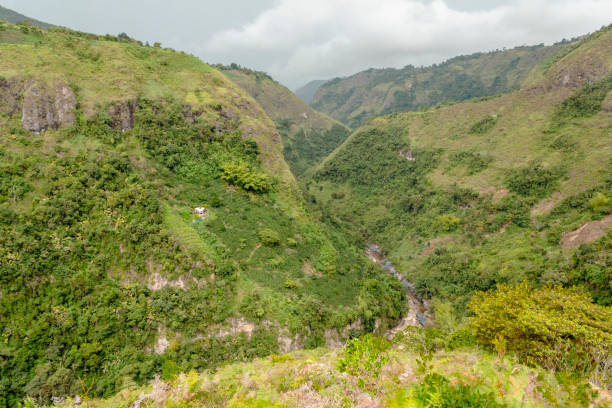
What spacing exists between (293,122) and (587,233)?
108194 millimetres

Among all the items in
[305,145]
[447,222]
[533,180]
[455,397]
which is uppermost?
[305,145]

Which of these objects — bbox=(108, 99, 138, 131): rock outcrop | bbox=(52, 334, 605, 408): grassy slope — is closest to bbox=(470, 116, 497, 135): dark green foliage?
bbox=(52, 334, 605, 408): grassy slope

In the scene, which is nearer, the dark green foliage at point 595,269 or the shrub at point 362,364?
the shrub at point 362,364

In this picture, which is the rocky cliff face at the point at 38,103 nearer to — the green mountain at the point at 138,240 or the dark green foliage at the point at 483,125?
the green mountain at the point at 138,240

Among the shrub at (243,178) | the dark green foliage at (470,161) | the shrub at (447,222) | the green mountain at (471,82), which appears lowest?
the shrub at (447,222)

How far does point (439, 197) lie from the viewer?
172 ft

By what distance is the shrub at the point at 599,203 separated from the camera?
3008 cm

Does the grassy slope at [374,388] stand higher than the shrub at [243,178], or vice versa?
the shrub at [243,178]

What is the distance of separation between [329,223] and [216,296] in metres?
24.5

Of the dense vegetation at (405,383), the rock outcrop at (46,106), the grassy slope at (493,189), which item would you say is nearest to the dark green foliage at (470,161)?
the grassy slope at (493,189)

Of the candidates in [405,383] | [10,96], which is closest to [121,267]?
[10,96]

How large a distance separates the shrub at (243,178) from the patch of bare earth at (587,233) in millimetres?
36003

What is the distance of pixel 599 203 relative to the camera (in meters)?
30.7

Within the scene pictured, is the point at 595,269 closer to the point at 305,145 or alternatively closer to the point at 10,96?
the point at 10,96
